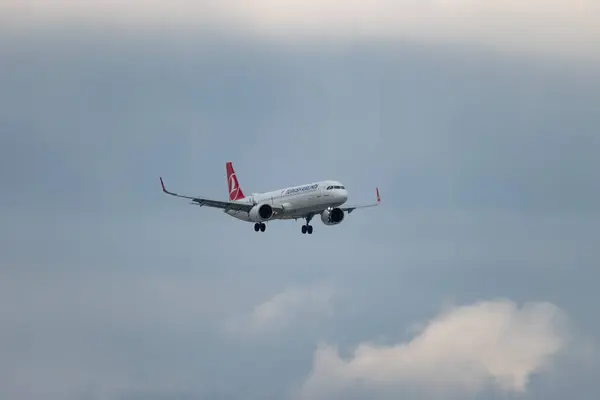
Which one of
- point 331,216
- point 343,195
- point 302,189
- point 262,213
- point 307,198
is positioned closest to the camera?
point 343,195

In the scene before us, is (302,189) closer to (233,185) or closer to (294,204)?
(294,204)

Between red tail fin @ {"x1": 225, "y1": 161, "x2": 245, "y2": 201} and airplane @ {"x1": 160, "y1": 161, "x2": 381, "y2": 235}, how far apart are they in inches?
706

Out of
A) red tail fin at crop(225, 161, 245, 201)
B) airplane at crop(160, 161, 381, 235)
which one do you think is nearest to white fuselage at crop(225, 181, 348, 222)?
airplane at crop(160, 161, 381, 235)

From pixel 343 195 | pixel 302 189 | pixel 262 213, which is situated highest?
pixel 302 189

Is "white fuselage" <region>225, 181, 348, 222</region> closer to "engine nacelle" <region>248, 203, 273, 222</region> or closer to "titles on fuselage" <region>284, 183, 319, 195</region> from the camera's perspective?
"titles on fuselage" <region>284, 183, 319, 195</region>

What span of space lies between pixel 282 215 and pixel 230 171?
102 ft

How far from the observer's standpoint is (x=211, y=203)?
142 meters

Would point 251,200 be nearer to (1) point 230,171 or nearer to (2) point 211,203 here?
(2) point 211,203

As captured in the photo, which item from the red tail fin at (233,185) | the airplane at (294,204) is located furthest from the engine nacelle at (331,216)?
the red tail fin at (233,185)

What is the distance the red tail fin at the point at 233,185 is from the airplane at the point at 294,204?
→ 1794 cm

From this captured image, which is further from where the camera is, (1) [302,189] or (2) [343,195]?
(1) [302,189]

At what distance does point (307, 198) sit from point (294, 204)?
2.02 m

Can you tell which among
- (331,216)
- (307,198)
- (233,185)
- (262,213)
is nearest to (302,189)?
(307,198)

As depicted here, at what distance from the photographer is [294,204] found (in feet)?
458
